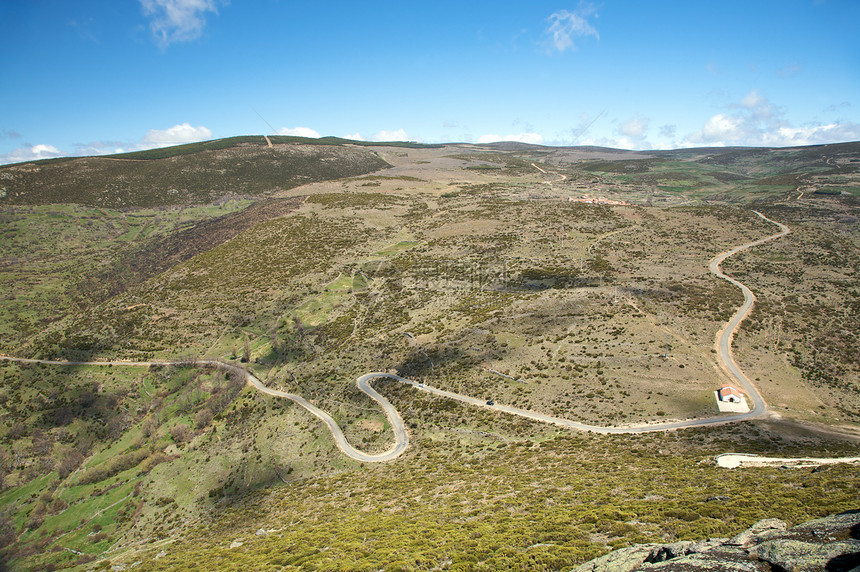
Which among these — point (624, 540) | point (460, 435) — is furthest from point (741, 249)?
point (624, 540)

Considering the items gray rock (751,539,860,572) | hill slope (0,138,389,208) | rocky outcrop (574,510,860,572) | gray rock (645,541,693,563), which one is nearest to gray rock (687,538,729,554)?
rocky outcrop (574,510,860,572)

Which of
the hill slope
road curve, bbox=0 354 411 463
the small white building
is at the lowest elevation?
road curve, bbox=0 354 411 463

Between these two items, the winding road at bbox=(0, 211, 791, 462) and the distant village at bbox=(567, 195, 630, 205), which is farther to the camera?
the distant village at bbox=(567, 195, 630, 205)

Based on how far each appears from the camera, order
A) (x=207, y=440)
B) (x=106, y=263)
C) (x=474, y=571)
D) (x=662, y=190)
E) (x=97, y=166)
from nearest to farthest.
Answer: (x=474, y=571) < (x=207, y=440) < (x=106, y=263) < (x=97, y=166) < (x=662, y=190)

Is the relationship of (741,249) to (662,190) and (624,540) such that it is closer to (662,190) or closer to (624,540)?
(624,540)

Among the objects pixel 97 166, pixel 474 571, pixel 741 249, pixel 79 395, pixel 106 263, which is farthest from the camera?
pixel 97 166

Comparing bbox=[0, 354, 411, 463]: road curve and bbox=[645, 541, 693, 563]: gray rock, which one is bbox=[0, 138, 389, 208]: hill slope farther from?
bbox=[645, 541, 693, 563]: gray rock
